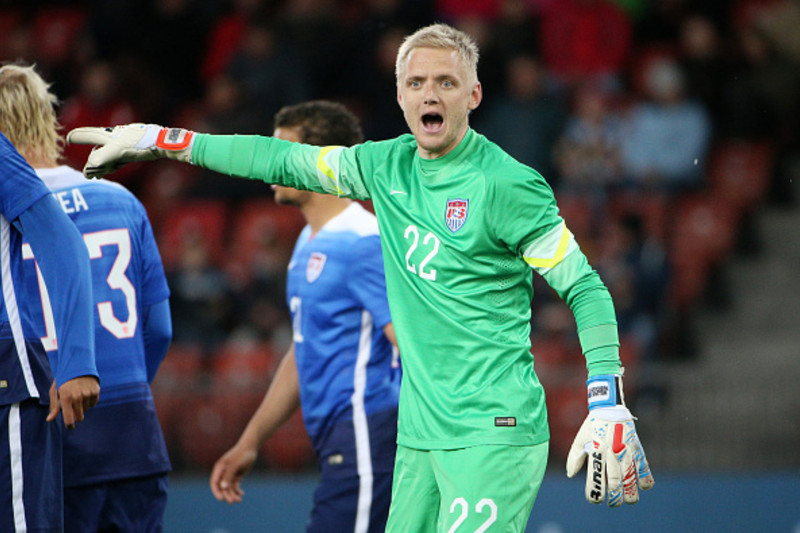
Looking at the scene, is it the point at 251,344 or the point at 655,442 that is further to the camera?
the point at 251,344

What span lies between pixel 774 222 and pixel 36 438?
29.9ft

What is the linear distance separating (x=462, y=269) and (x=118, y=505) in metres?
1.79

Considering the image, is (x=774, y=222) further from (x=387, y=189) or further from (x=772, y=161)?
(x=387, y=189)

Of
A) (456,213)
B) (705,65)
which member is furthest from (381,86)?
(456,213)

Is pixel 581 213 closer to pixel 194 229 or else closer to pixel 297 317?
pixel 194 229

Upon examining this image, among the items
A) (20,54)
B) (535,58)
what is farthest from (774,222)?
(20,54)

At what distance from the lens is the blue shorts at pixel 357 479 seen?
4.92 metres

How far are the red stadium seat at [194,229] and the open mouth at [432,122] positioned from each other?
23.4 ft

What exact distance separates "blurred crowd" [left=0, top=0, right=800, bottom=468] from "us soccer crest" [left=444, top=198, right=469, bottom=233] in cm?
560

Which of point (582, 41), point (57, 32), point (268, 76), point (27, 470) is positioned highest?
point (57, 32)

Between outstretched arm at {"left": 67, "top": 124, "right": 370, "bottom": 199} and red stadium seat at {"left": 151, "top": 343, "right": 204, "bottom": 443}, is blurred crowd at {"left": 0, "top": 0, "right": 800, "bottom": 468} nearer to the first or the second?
red stadium seat at {"left": 151, "top": 343, "right": 204, "bottom": 443}

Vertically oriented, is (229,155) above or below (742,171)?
below

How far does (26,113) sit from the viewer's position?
176 inches

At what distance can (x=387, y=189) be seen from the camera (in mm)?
3963
